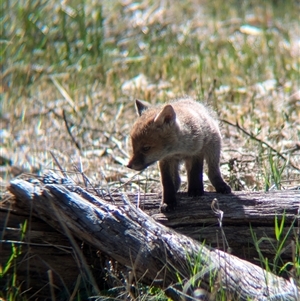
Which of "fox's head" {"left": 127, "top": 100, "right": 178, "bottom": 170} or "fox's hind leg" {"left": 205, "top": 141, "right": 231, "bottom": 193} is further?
"fox's hind leg" {"left": 205, "top": 141, "right": 231, "bottom": 193}

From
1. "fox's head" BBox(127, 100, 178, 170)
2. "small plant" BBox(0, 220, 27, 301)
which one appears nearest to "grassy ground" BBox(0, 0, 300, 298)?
"fox's head" BBox(127, 100, 178, 170)

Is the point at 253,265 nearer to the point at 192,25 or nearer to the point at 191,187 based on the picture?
the point at 191,187

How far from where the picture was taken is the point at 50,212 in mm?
4723

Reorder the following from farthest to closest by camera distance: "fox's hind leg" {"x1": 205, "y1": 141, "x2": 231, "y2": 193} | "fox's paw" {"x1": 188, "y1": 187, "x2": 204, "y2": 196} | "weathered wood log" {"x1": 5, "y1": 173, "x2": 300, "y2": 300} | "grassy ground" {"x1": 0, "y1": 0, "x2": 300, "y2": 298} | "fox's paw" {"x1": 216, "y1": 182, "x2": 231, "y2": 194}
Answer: "grassy ground" {"x1": 0, "y1": 0, "x2": 300, "y2": 298} < "fox's hind leg" {"x1": 205, "y1": 141, "x2": 231, "y2": 193} < "fox's paw" {"x1": 216, "y1": 182, "x2": 231, "y2": 194} < "fox's paw" {"x1": 188, "y1": 187, "x2": 204, "y2": 196} < "weathered wood log" {"x1": 5, "y1": 173, "x2": 300, "y2": 300}

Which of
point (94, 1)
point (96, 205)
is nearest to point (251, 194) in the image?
point (96, 205)

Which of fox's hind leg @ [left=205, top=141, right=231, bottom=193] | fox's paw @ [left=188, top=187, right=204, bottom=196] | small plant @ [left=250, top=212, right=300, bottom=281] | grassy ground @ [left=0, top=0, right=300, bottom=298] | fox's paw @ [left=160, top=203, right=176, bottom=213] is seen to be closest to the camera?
small plant @ [left=250, top=212, right=300, bottom=281]

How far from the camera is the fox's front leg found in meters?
4.89

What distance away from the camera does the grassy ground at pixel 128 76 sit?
7125 mm

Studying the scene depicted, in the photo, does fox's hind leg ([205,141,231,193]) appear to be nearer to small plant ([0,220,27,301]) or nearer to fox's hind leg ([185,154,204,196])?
fox's hind leg ([185,154,204,196])

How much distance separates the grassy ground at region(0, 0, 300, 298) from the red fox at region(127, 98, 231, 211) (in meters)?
0.66

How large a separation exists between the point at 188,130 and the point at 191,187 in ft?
1.43

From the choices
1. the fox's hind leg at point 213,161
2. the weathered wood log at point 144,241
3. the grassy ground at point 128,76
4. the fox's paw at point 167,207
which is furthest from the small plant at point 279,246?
the grassy ground at point 128,76

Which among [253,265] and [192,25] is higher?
[192,25]

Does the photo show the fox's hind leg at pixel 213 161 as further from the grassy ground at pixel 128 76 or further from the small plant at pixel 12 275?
the small plant at pixel 12 275
